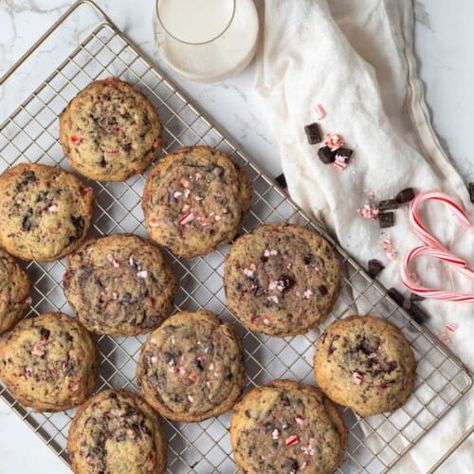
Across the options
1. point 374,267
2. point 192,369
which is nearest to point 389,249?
point 374,267

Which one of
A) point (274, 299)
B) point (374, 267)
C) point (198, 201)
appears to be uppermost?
point (198, 201)

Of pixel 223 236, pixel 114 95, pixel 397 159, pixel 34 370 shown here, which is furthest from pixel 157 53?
pixel 34 370

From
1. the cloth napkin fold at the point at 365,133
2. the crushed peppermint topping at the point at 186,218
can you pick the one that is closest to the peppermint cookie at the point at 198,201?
the crushed peppermint topping at the point at 186,218

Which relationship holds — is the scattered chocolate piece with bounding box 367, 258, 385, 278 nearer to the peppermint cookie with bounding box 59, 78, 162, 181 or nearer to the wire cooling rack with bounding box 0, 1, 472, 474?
the wire cooling rack with bounding box 0, 1, 472, 474

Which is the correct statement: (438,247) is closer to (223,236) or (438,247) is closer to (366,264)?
(366,264)

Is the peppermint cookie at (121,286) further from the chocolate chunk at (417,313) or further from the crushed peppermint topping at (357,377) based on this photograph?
the chocolate chunk at (417,313)

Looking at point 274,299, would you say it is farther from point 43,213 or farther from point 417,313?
point 43,213

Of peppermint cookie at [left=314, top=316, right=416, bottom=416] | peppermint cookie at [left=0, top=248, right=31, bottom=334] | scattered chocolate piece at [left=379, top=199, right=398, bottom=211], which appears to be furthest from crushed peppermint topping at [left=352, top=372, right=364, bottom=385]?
peppermint cookie at [left=0, top=248, right=31, bottom=334]
